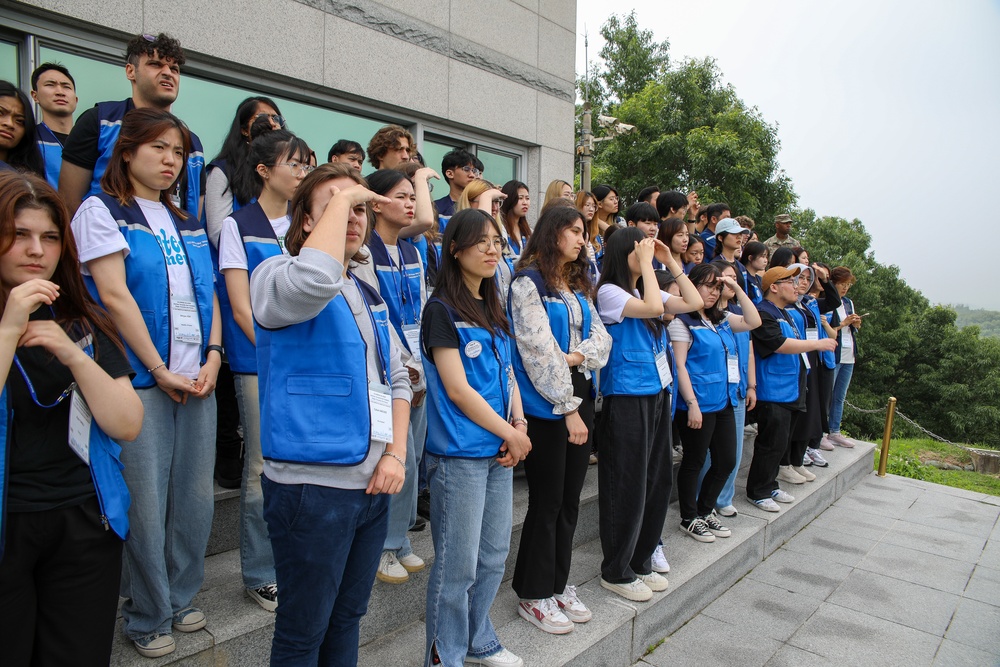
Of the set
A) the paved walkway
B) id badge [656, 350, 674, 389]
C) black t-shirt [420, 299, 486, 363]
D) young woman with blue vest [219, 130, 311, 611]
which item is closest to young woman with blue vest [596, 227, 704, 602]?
id badge [656, 350, 674, 389]

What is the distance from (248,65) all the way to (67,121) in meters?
1.99

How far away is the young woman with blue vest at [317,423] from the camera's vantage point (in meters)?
1.92

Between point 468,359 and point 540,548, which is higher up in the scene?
point 468,359

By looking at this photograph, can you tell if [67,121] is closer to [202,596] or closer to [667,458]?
[202,596]

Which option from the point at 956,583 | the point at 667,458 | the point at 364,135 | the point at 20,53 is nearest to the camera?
the point at 667,458

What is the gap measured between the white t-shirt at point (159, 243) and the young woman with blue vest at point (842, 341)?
714 cm

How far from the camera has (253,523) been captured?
2736 millimetres

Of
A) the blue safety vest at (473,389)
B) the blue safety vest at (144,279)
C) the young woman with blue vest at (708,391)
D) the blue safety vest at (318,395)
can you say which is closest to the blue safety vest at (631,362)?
the young woman with blue vest at (708,391)

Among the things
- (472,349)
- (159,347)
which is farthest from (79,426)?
(472,349)

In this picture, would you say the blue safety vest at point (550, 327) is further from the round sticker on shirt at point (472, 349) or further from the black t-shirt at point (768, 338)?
the black t-shirt at point (768, 338)

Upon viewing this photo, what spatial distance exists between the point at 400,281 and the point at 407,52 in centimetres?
406

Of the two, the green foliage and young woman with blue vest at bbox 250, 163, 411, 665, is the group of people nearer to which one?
young woman with blue vest at bbox 250, 163, 411, 665

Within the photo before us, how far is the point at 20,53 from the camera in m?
4.25

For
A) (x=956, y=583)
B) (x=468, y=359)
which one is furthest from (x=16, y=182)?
(x=956, y=583)
